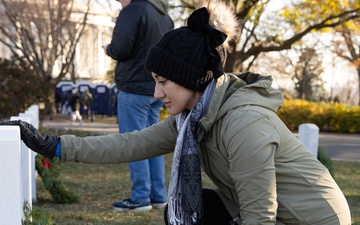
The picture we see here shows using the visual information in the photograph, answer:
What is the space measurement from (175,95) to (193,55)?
225 millimetres

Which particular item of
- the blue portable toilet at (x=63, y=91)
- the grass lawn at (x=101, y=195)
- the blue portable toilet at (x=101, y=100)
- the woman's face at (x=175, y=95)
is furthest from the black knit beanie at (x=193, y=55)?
the blue portable toilet at (x=63, y=91)

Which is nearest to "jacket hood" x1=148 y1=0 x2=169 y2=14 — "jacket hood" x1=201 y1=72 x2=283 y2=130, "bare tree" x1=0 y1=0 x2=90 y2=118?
"jacket hood" x1=201 y1=72 x2=283 y2=130

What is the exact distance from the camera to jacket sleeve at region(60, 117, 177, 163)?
10.9 feet

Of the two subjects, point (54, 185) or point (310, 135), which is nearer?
point (54, 185)

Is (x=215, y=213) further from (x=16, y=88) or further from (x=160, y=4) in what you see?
(x=16, y=88)

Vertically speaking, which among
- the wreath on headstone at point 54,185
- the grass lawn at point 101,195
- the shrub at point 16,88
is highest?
the shrub at point 16,88

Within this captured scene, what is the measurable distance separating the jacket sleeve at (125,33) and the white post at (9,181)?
128 inches

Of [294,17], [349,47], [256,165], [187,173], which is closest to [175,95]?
[187,173]

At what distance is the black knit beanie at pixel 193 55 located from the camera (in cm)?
289

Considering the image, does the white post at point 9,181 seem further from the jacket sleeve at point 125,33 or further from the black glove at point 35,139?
the jacket sleeve at point 125,33

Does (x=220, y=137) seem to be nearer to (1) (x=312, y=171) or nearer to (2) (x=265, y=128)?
(2) (x=265, y=128)

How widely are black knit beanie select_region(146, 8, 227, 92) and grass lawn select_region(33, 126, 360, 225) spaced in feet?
3.02

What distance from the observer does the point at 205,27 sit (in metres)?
2.90

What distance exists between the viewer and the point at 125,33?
17.6ft
